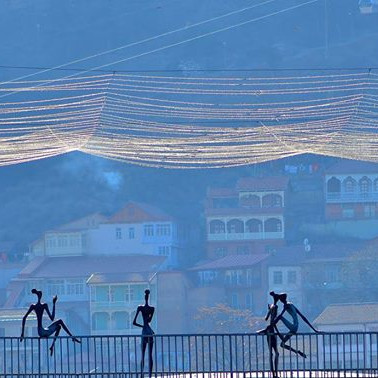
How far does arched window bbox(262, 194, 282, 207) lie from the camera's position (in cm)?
13400

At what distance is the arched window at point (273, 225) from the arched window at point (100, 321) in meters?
20.9

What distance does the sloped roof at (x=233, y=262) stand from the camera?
121 m

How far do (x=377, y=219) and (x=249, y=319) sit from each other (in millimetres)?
31116

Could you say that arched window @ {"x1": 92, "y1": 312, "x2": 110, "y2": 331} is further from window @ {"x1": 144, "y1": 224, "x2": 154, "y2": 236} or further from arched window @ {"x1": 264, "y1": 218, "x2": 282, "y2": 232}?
arched window @ {"x1": 264, "y1": 218, "x2": 282, "y2": 232}

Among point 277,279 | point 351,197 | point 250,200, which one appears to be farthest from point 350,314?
point 351,197

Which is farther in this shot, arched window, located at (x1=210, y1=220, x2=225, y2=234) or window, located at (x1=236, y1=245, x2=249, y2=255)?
arched window, located at (x1=210, y1=220, x2=225, y2=234)

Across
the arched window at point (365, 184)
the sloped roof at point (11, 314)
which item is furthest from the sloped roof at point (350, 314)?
the arched window at point (365, 184)

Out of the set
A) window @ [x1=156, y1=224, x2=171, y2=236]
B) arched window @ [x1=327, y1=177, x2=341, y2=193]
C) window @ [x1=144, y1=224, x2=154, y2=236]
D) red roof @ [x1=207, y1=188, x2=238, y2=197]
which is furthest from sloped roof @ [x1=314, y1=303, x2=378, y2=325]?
arched window @ [x1=327, y1=177, x2=341, y2=193]

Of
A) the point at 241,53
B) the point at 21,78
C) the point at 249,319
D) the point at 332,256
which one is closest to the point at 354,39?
the point at 241,53

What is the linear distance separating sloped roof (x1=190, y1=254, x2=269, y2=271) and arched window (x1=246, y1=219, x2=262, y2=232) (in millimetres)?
2424

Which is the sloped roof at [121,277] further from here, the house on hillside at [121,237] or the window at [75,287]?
the house on hillside at [121,237]

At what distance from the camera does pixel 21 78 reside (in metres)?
169

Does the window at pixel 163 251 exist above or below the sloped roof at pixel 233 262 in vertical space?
above

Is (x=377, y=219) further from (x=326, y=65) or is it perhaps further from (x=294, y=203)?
(x=326, y=65)
